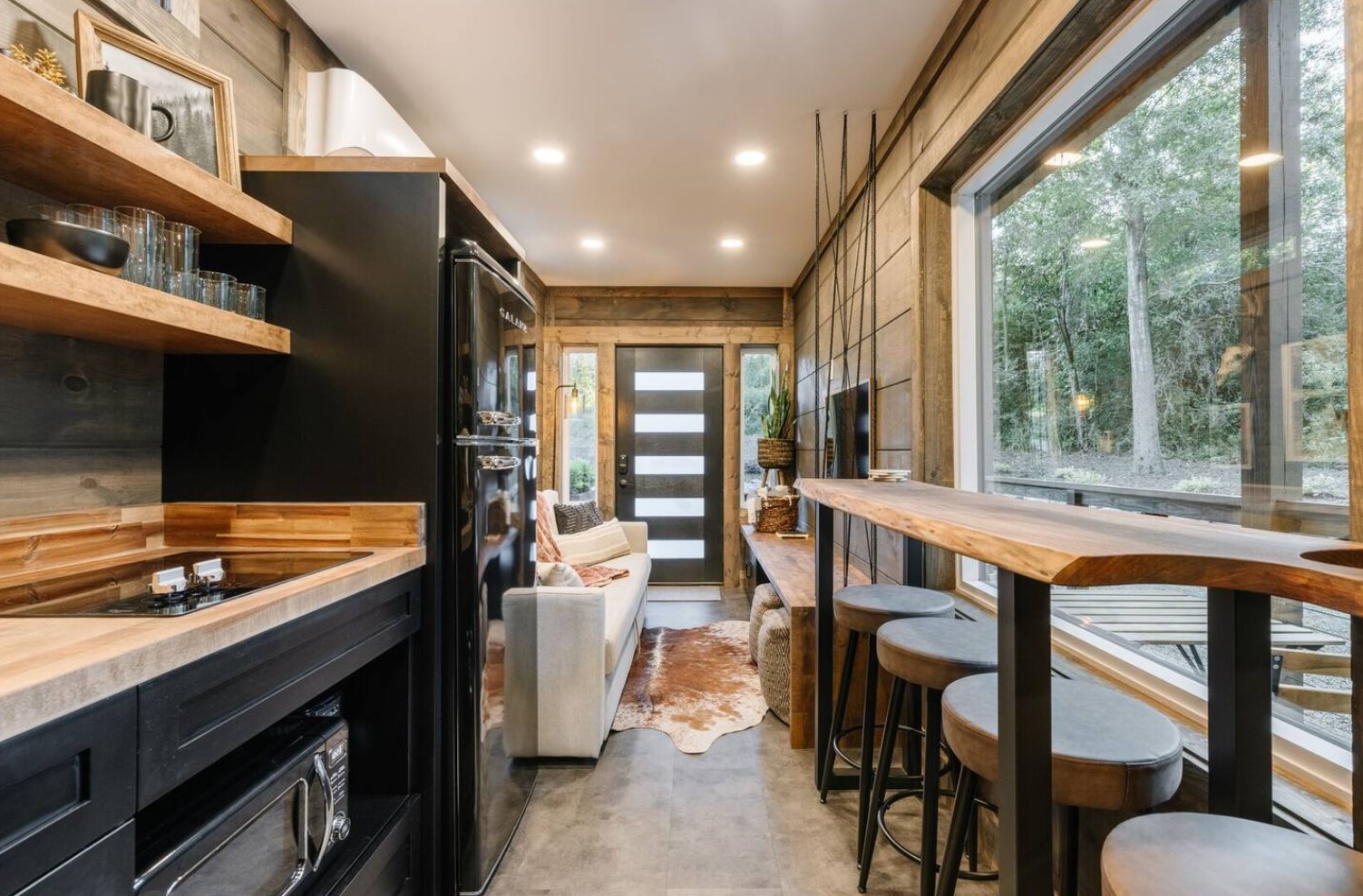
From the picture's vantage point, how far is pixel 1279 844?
64 cm

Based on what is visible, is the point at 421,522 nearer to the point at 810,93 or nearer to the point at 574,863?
the point at 574,863

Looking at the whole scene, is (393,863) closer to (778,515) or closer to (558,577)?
(558,577)

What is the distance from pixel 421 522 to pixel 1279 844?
1603 mm

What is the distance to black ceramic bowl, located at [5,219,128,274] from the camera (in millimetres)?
1009

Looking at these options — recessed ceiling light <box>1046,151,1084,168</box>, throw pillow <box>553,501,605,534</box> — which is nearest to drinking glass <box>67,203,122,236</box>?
recessed ceiling light <box>1046,151,1084,168</box>

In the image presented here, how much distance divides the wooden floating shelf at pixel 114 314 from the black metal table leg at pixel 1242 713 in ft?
5.76

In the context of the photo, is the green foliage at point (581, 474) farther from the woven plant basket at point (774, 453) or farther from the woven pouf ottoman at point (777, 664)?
the woven pouf ottoman at point (777, 664)

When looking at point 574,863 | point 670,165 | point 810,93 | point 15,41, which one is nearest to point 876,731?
point 574,863

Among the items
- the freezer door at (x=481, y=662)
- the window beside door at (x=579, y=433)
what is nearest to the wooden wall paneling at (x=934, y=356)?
the freezer door at (x=481, y=662)

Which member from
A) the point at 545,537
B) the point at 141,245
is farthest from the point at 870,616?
the point at 545,537

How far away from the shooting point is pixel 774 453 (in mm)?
4828

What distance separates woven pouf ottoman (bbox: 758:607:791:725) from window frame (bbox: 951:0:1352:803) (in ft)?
2.64

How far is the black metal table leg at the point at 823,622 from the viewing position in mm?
2057

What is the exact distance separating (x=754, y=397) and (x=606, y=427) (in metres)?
1.33
